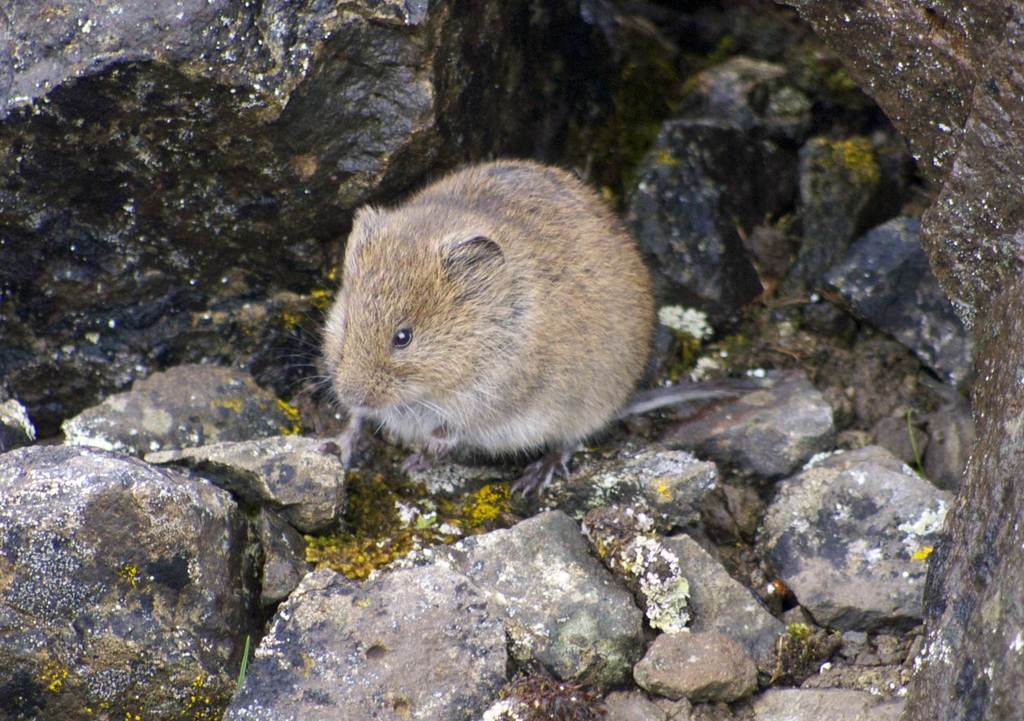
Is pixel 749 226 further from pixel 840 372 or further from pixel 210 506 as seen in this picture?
pixel 210 506

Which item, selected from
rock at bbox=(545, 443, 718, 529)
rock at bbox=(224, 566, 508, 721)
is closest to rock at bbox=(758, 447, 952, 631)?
rock at bbox=(545, 443, 718, 529)

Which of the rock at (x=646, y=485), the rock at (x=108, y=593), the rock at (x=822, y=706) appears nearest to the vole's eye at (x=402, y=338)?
the rock at (x=646, y=485)

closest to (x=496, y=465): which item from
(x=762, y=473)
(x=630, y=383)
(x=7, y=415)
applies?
(x=630, y=383)

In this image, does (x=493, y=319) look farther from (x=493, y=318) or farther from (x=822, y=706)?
(x=822, y=706)

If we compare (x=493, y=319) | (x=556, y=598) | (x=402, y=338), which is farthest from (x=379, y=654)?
(x=493, y=319)

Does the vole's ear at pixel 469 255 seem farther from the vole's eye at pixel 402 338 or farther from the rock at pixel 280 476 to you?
the rock at pixel 280 476
